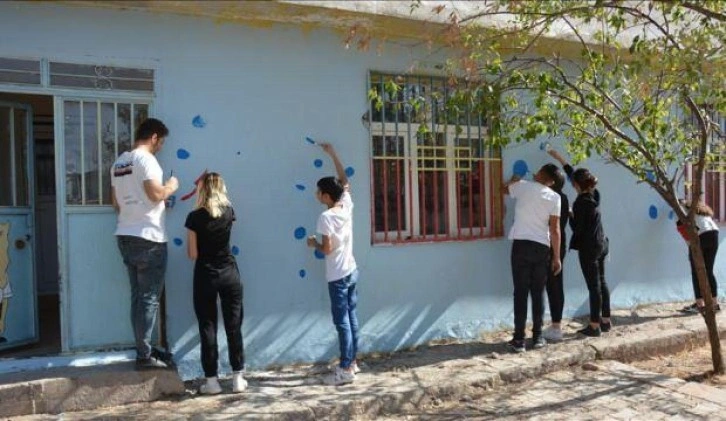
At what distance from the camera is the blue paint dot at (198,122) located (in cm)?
488

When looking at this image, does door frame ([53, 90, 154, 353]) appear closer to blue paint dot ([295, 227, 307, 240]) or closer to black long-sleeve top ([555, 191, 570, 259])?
blue paint dot ([295, 227, 307, 240])

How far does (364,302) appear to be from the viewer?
5.54 m

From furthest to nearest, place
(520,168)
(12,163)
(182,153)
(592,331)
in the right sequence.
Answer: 1. (520,168)
2. (592,331)
3. (12,163)
4. (182,153)

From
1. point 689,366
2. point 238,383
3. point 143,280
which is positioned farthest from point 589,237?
point 143,280

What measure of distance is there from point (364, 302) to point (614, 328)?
8.53 ft

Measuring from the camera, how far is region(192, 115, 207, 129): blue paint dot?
4.88m

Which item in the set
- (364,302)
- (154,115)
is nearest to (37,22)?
(154,115)

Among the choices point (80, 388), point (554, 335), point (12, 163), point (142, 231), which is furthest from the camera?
point (554, 335)

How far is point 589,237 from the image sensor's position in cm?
594

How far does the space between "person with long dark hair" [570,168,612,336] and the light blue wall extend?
2.29 ft

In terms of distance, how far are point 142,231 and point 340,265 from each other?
1410mm

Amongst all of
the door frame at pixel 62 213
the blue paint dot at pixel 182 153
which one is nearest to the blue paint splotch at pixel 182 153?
the blue paint dot at pixel 182 153

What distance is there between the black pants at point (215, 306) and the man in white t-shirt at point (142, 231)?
0.99 feet

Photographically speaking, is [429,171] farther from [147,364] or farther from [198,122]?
[147,364]
